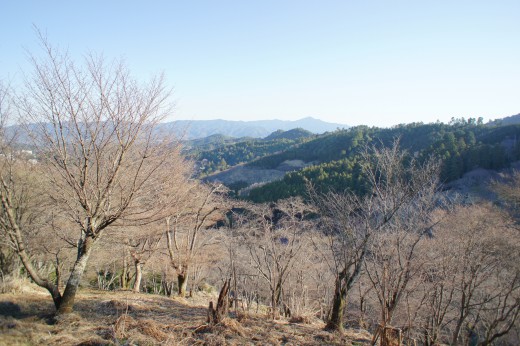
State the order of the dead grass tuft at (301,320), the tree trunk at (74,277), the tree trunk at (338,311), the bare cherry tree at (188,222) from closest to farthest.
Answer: the tree trunk at (74,277)
the tree trunk at (338,311)
the dead grass tuft at (301,320)
the bare cherry tree at (188,222)

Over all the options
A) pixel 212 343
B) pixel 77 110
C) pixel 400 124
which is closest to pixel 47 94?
pixel 77 110

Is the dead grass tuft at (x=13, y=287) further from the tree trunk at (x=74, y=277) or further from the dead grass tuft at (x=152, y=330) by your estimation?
the dead grass tuft at (x=152, y=330)

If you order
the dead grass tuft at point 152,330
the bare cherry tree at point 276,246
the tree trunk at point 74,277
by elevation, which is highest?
the tree trunk at point 74,277

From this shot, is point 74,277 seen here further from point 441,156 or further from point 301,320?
point 441,156

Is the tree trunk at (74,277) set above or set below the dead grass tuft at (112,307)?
above

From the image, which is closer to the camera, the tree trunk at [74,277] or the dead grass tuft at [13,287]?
the tree trunk at [74,277]

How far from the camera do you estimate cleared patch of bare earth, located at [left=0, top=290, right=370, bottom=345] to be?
5141 millimetres

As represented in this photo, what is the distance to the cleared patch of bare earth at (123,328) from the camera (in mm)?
5141

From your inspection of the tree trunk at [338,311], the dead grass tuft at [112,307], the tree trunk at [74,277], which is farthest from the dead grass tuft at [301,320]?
the tree trunk at [74,277]

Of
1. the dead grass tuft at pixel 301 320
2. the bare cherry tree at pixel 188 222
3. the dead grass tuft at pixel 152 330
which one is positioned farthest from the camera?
the bare cherry tree at pixel 188 222

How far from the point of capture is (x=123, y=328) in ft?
17.9

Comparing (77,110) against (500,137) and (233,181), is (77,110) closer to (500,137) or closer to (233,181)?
(500,137)

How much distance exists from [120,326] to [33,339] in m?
1.28

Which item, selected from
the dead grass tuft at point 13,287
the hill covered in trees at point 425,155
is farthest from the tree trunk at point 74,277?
the hill covered in trees at point 425,155
